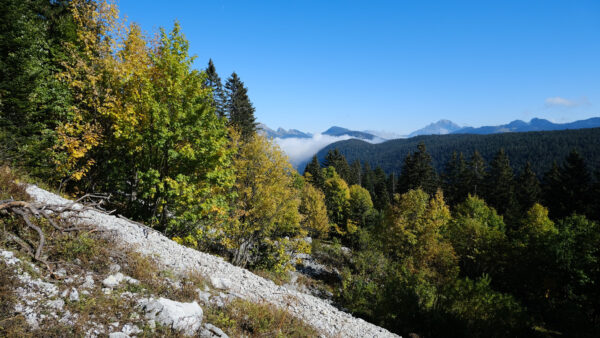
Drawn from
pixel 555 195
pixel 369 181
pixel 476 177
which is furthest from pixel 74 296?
pixel 369 181

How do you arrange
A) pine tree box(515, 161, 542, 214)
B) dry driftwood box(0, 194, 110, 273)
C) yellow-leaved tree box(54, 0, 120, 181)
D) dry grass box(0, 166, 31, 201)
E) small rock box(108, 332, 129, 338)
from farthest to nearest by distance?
pine tree box(515, 161, 542, 214) < yellow-leaved tree box(54, 0, 120, 181) < dry grass box(0, 166, 31, 201) < dry driftwood box(0, 194, 110, 273) < small rock box(108, 332, 129, 338)

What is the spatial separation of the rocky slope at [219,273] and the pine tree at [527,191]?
190 ft

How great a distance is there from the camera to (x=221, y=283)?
28.5 ft

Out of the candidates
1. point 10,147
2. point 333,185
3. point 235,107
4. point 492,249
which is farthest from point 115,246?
point 333,185

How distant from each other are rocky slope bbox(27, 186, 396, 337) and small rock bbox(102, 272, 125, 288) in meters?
1.64

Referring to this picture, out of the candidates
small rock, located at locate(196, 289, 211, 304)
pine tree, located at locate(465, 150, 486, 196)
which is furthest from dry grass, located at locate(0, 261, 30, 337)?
pine tree, located at locate(465, 150, 486, 196)

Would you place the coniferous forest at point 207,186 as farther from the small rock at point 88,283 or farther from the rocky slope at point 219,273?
the rocky slope at point 219,273

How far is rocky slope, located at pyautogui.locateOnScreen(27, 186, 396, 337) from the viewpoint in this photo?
329 inches

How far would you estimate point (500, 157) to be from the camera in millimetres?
57156

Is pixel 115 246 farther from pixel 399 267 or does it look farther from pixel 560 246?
pixel 560 246

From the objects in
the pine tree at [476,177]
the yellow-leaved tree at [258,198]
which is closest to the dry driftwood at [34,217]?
the yellow-leaved tree at [258,198]

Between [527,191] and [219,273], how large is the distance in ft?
212

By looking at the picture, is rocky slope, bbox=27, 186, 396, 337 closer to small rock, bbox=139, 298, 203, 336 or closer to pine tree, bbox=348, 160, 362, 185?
small rock, bbox=139, 298, 203, 336

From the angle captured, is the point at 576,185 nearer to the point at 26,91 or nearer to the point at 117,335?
the point at 117,335
